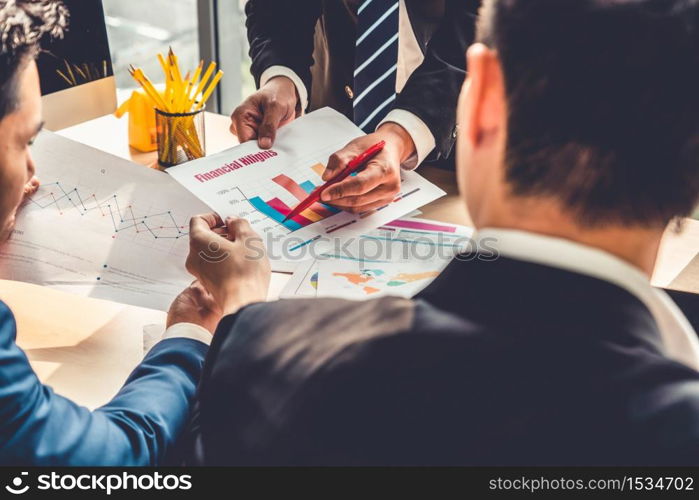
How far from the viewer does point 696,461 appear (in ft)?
1.62

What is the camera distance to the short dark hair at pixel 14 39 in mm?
696

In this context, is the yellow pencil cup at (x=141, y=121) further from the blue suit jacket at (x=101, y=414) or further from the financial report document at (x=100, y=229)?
the blue suit jacket at (x=101, y=414)

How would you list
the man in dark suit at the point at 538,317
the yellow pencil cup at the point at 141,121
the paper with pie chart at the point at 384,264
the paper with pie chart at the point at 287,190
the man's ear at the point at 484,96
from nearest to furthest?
the man in dark suit at the point at 538,317 → the man's ear at the point at 484,96 → the paper with pie chart at the point at 384,264 → the paper with pie chart at the point at 287,190 → the yellow pencil cup at the point at 141,121

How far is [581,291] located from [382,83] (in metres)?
1.09

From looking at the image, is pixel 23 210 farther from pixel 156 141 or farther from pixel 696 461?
pixel 696 461

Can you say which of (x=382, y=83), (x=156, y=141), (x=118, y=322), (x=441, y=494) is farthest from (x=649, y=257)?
(x=156, y=141)

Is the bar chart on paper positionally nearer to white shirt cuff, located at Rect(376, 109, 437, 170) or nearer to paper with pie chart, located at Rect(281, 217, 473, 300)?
paper with pie chart, located at Rect(281, 217, 473, 300)

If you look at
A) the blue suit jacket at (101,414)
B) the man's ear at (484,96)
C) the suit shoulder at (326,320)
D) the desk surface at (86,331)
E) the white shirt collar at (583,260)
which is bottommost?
the desk surface at (86,331)

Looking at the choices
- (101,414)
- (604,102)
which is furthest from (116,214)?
(604,102)

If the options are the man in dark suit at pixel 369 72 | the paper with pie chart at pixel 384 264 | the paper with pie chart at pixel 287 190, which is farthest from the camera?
the man in dark suit at pixel 369 72

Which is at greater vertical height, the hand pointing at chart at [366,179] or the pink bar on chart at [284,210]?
the hand pointing at chart at [366,179]

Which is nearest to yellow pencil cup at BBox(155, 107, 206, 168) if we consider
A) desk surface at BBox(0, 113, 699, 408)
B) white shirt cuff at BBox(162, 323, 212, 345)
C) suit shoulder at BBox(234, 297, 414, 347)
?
desk surface at BBox(0, 113, 699, 408)

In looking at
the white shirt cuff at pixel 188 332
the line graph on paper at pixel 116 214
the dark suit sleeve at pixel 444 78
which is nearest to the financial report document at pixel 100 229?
the line graph on paper at pixel 116 214

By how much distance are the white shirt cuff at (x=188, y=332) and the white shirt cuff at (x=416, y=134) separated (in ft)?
2.08
